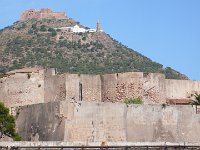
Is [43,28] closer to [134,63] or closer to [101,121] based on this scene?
[134,63]

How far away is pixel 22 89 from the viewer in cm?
4316

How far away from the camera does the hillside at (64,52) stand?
9900 cm

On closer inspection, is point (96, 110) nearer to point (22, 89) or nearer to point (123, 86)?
point (123, 86)

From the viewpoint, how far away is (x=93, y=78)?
42.8 metres

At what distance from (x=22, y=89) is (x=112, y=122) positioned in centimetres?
977

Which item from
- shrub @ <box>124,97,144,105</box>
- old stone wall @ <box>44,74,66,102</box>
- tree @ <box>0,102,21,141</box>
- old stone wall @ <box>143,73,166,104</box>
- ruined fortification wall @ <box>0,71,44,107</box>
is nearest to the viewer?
tree @ <box>0,102,21,141</box>

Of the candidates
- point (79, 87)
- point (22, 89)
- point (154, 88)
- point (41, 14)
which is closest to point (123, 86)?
point (154, 88)

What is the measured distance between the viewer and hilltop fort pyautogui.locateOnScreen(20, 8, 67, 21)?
134 meters

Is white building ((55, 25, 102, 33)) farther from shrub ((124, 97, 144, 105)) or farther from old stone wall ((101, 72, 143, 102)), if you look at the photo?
shrub ((124, 97, 144, 105))

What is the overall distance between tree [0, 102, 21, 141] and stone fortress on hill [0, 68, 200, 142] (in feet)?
1.47

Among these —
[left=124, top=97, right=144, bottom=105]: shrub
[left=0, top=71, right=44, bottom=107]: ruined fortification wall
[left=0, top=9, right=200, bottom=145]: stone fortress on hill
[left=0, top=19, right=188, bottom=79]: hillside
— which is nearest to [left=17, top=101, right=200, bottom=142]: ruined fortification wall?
[left=0, top=9, right=200, bottom=145]: stone fortress on hill

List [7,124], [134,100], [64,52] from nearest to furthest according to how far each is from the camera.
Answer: [7,124], [134,100], [64,52]

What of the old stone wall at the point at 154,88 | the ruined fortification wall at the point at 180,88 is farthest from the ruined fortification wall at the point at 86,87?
the ruined fortification wall at the point at 180,88

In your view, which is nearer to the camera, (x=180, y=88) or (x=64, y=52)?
(x=180, y=88)
